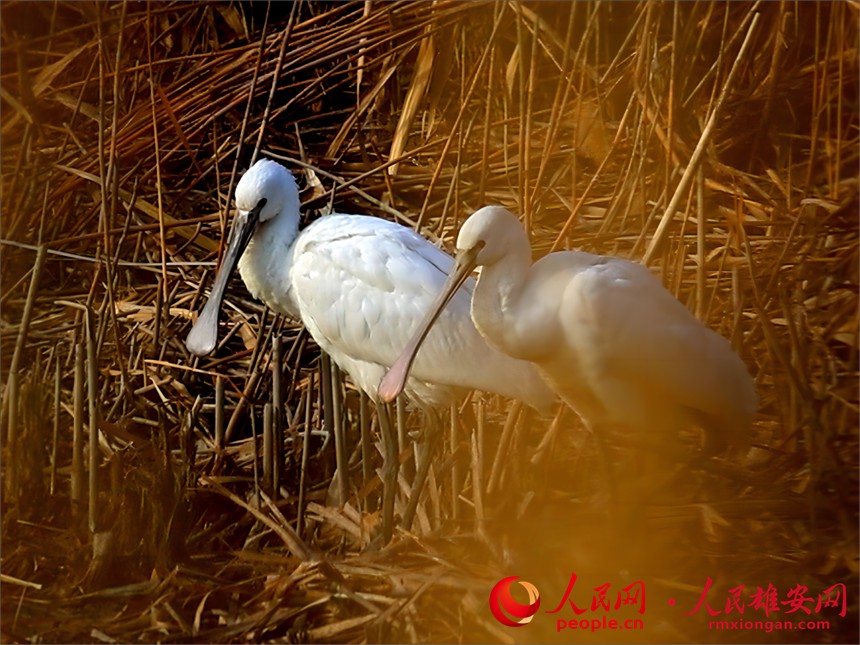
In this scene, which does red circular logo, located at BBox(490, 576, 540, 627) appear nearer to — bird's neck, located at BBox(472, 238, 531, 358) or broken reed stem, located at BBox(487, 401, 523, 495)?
broken reed stem, located at BBox(487, 401, 523, 495)

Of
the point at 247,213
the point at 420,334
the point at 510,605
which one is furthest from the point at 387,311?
the point at 510,605

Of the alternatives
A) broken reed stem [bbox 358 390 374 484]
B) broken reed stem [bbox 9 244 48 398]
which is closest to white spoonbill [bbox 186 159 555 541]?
broken reed stem [bbox 358 390 374 484]

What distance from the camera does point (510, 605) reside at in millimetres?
2439

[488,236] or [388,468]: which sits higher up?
[488,236]

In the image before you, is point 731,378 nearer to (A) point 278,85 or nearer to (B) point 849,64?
(B) point 849,64

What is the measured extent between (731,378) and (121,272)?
1910mm

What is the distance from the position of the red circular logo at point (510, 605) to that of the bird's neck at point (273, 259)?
98 cm

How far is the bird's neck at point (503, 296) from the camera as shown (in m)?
2.36

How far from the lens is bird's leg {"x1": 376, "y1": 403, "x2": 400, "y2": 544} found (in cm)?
283

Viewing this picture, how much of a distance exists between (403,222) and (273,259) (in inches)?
16.8

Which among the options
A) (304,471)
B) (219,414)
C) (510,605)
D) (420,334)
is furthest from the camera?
(219,414)

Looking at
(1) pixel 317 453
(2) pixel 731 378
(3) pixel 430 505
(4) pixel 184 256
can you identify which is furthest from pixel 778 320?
(4) pixel 184 256

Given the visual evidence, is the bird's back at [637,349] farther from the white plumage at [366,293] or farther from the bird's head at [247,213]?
the bird's head at [247,213]

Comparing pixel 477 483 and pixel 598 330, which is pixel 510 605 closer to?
pixel 477 483
